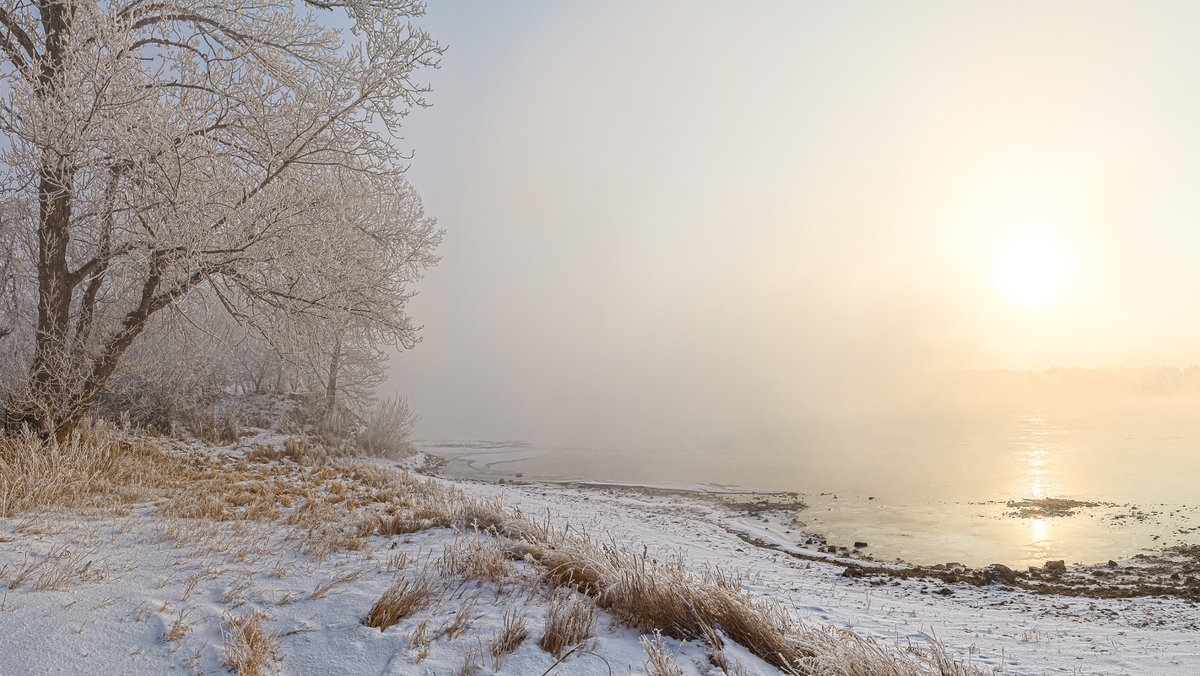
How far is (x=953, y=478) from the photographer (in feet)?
75.2

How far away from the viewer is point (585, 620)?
345 centimetres

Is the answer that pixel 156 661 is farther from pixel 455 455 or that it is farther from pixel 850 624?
pixel 455 455

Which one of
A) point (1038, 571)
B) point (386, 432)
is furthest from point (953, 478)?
point (386, 432)

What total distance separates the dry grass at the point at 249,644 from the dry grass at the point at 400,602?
1.64 feet

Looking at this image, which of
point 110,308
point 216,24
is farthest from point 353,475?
point 216,24

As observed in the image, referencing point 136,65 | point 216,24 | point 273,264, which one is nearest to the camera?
point 136,65

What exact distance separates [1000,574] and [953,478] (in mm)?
14501

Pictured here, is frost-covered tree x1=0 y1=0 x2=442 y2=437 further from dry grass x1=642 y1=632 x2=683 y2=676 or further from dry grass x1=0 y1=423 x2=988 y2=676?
dry grass x1=642 y1=632 x2=683 y2=676

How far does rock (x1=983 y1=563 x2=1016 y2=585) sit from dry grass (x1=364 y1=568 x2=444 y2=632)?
9.98 m

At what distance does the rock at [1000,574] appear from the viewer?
9.96 m

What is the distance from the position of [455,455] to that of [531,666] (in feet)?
91.2

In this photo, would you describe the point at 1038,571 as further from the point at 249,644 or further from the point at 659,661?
the point at 249,644

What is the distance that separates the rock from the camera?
996 cm

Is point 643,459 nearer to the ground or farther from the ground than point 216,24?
nearer to the ground
